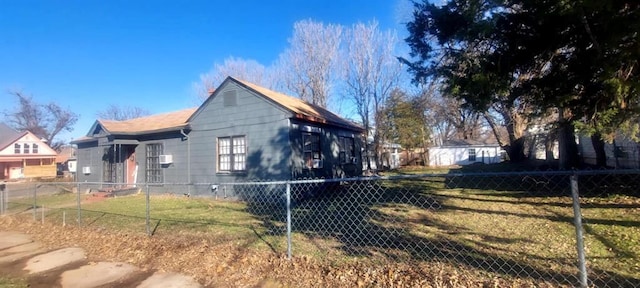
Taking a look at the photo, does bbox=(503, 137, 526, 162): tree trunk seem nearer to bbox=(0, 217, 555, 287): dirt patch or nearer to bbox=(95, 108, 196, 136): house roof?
bbox=(95, 108, 196, 136): house roof

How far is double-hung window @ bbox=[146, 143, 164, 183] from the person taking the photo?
48.8 feet

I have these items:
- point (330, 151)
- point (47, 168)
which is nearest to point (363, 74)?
point (330, 151)

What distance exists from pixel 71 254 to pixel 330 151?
973cm

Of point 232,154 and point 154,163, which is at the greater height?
point 232,154

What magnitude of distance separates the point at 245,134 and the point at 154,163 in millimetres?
5521

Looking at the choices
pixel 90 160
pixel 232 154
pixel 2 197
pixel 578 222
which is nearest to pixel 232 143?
pixel 232 154

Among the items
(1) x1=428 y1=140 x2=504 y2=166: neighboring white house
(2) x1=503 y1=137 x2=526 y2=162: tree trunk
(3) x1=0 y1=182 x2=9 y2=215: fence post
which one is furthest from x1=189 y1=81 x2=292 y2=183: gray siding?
(1) x1=428 y1=140 x2=504 y2=166: neighboring white house

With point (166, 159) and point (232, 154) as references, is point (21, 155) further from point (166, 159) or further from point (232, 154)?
point (232, 154)

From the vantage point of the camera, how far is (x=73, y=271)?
16.2 ft

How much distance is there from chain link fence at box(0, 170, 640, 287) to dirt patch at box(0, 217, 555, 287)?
0.26 m

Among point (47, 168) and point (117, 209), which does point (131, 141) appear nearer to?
point (117, 209)

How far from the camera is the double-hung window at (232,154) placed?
491 inches

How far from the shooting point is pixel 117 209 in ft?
34.3

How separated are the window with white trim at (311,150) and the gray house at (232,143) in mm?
36
